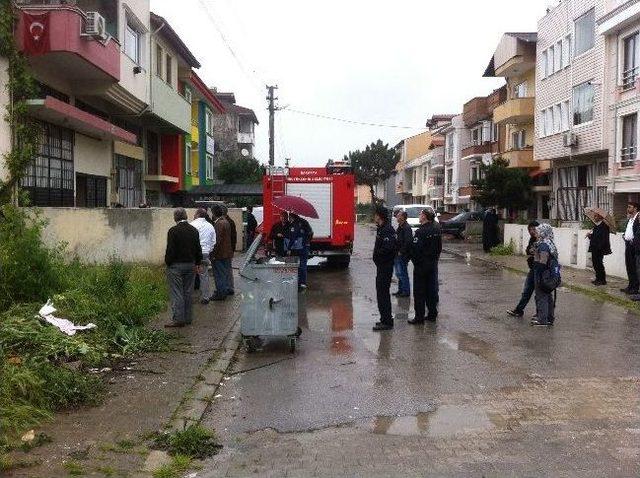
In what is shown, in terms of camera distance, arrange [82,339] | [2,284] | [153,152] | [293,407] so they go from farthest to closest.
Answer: [153,152], [2,284], [82,339], [293,407]

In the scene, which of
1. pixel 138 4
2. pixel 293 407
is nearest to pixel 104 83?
pixel 138 4

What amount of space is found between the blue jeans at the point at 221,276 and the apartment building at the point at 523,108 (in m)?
26.1

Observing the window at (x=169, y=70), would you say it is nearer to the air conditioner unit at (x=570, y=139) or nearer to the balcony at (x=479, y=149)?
the air conditioner unit at (x=570, y=139)

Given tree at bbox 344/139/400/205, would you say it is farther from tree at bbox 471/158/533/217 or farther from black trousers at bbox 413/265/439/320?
black trousers at bbox 413/265/439/320

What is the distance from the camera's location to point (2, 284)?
9.59 meters

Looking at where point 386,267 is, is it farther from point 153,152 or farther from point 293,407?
point 153,152

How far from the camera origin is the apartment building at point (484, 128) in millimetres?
45125

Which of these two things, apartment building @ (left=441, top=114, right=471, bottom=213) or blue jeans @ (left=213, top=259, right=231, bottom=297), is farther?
apartment building @ (left=441, top=114, right=471, bottom=213)

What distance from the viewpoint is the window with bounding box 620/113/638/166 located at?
26172 mm

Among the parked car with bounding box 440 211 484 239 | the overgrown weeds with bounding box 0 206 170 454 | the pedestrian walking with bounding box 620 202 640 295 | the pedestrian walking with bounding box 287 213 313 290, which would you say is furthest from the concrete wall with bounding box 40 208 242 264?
the parked car with bounding box 440 211 484 239

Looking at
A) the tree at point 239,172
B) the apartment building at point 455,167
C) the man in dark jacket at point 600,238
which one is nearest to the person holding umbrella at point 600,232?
the man in dark jacket at point 600,238

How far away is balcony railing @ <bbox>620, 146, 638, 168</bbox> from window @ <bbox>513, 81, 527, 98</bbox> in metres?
14.3

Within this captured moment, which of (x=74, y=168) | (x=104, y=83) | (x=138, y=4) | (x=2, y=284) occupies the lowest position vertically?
(x=2, y=284)

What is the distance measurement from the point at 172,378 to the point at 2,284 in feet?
11.5
